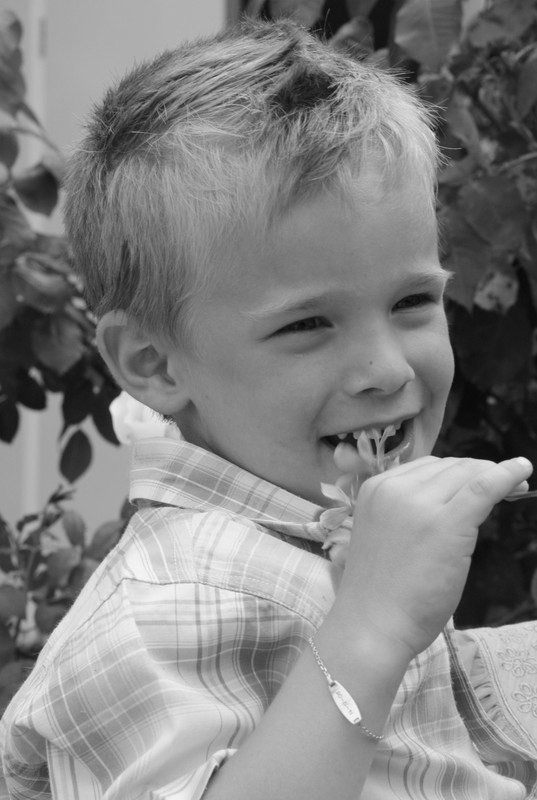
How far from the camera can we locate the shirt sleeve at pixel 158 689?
2.89ft

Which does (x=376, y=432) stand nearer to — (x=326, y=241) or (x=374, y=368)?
(x=374, y=368)

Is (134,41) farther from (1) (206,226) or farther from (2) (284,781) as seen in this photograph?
(2) (284,781)

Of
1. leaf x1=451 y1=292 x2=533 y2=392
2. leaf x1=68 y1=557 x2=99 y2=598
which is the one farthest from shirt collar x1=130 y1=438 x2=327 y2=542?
leaf x1=68 y1=557 x2=99 y2=598

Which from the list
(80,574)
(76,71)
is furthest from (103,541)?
(76,71)

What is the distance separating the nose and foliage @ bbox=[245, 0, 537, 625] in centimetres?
56

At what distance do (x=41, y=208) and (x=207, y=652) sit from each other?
1087 millimetres

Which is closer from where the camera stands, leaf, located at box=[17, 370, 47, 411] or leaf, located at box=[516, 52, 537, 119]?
leaf, located at box=[516, 52, 537, 119]

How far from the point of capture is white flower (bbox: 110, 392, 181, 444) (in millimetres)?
1374

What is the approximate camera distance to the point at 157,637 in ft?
3.00

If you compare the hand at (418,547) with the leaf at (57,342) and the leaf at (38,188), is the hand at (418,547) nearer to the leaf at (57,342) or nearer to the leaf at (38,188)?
the leaf at (57,342)

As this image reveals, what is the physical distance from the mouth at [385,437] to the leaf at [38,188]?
0.96 m

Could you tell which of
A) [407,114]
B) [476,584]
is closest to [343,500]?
[407,114]

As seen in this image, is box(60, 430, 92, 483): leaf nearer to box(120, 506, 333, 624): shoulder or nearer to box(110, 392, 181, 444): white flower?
box(110, 392, 181, 444): white flower

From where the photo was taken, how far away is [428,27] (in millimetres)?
1586
